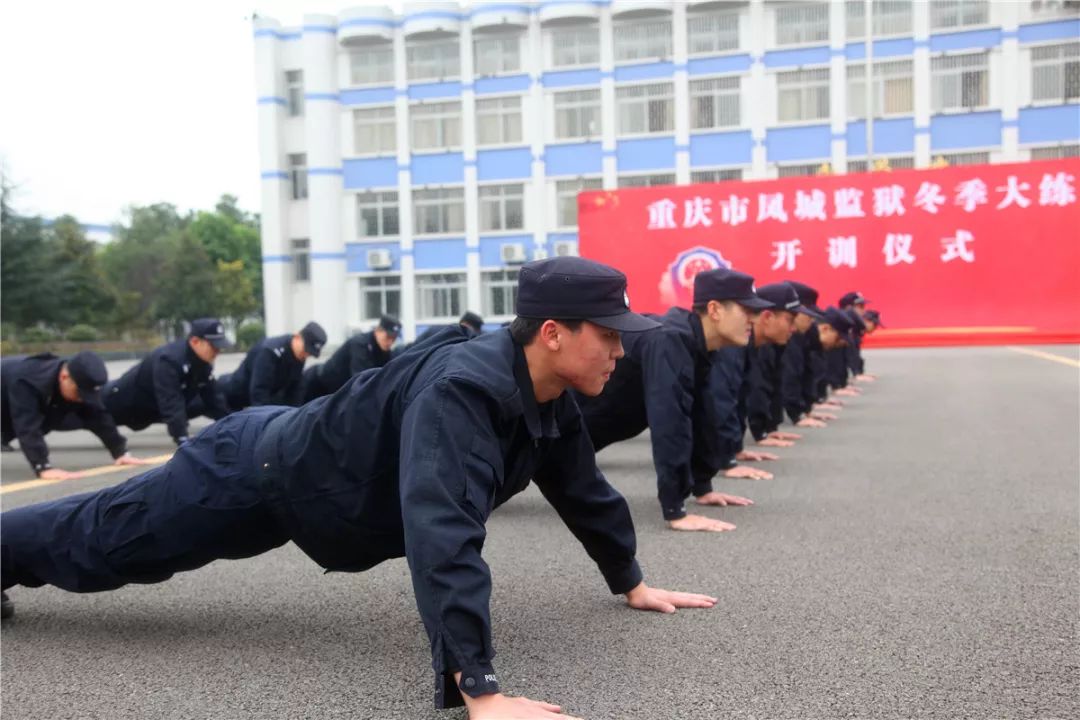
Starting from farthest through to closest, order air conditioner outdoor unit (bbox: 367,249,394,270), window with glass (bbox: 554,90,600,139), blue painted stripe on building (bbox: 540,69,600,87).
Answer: air conditioner outdoor unit (bbox: 367,249,394,270) < window with glass (bbox: 554,90,600,139) < blue painted stripe on building (bbox: 540,69,600,87)

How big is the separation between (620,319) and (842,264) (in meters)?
7.19

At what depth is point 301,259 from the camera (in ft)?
92.5

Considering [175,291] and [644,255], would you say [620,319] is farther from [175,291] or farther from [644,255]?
[175,291]

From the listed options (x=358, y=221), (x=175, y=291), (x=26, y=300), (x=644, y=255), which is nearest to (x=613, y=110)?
(x=358, y=221)

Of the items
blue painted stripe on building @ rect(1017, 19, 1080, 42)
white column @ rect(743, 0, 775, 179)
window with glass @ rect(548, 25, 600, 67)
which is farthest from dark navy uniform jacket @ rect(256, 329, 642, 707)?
blue painted stripe on building @ rect(1017, 19, 1080, 42)

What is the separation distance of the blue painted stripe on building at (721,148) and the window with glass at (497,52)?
Result: 20.1 ft

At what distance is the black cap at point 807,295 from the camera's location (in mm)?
8617

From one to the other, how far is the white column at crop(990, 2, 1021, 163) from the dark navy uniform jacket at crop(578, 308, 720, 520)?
17512 millimetres

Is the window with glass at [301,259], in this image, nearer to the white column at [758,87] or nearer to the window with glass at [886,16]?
the white column at [758,87]

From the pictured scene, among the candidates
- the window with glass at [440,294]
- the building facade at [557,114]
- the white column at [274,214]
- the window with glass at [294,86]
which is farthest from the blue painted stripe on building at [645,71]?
the white column at [274,214]

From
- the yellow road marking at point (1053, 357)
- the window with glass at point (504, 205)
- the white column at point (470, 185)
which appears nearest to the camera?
the yellow road marking at point (1053, 357)

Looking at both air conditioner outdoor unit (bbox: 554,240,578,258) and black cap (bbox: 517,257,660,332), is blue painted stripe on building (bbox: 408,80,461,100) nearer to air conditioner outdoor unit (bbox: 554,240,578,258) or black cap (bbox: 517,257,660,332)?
air conditioner outdoor unit (bbox: 554,240,578,258)

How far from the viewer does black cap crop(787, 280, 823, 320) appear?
8.62m

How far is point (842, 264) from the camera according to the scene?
9148mm
